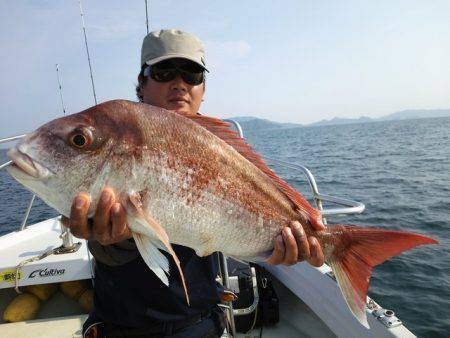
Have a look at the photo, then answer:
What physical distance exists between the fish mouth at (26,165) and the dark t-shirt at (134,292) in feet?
2.30

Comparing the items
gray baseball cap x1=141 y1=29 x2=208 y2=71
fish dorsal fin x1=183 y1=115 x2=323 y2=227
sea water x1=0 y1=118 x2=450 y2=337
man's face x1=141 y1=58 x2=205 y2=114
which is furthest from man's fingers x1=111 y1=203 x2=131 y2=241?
sea water x1=0 y1=118 x2=450 y2=337

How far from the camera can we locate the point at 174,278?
2439mm

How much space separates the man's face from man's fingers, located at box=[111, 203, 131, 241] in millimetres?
1300

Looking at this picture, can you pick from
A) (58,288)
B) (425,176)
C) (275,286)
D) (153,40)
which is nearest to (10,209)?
(58,288)

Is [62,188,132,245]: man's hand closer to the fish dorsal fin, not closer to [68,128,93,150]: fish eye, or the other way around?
[68,128,93,150]: fish eye

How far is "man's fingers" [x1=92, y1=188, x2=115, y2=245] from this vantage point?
6.02 feet

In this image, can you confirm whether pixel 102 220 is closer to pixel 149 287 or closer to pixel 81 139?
pixel 81 139

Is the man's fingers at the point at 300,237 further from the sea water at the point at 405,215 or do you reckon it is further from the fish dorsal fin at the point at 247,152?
the sea water at the point at 405,215

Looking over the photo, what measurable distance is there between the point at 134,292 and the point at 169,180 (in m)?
1.00

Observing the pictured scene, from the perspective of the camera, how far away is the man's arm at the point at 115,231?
1.84 m

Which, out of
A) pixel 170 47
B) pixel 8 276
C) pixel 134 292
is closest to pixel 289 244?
pixel 134 292

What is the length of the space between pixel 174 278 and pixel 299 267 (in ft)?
8.38

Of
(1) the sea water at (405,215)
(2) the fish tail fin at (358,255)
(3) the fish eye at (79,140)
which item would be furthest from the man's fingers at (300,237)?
(1) the sea water at (405,215)

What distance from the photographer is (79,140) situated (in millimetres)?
1868
